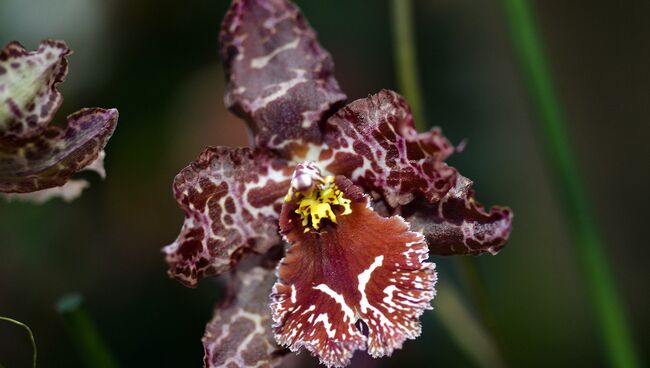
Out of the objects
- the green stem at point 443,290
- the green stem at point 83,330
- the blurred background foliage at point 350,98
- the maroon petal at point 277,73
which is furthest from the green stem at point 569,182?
the blurred background foliage at point 350,98

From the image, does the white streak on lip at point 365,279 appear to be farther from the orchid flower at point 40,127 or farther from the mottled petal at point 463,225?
the orchid flower at point 40,127

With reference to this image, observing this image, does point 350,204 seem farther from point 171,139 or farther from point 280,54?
point 171,139

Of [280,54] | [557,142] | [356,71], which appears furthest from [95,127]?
[356,71]

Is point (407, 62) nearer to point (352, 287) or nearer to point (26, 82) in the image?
point (352, 287)

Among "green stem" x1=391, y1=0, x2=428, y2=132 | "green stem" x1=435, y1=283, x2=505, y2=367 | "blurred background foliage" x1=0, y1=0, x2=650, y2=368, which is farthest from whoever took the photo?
"blurred background foliage" x1=0, y1=0, x2=650, y2=368

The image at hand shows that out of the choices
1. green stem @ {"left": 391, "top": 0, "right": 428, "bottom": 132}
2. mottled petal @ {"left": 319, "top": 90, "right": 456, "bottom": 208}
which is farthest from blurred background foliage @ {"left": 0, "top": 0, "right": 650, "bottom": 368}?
mottled petal @ {"left": 319, "top": 90, "right": 456, "bottom": 208}

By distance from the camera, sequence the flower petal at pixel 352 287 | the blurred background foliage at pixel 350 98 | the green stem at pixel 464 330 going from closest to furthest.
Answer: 1. the flower petal at pixel 352 287
2. the green stem at pixel 464 330
3. the blurred background foliage at pixel 350 98

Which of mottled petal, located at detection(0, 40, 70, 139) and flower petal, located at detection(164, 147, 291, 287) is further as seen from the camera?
flower petal, located at detection(164, 147, 291, 287)

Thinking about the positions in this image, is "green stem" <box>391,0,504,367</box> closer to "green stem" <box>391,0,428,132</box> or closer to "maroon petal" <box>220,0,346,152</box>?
"green stem" <box>391,0,428,132</box>

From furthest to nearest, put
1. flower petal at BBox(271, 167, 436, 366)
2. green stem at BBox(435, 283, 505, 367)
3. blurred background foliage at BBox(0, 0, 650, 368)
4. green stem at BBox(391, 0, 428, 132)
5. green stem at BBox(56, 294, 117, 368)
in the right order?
blurred background foliage at BBox(0, 0, 650, 368) → green stem at BBox(435, 283, 505, 367) → green stem at BBox(391, 0, 428, 132) → green stem at BBox(56, 294, 117, 368) → flower petal at BBox(271, 167, 436, 366)
